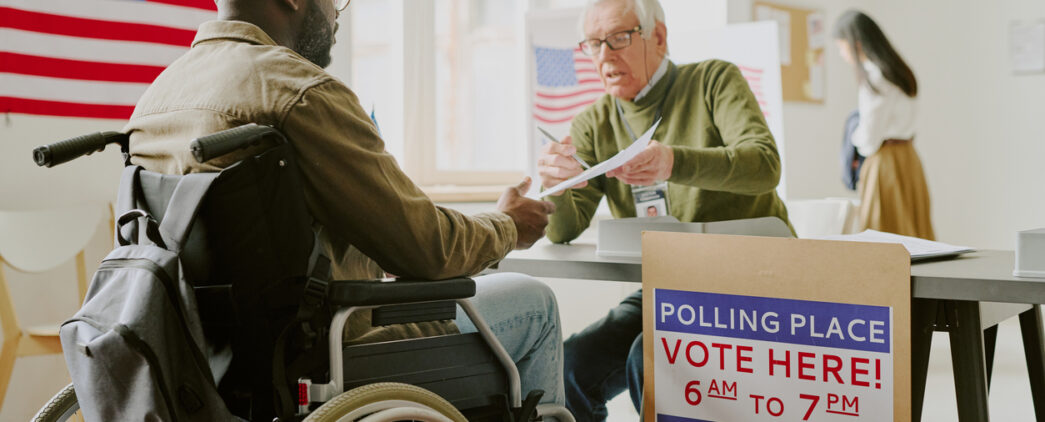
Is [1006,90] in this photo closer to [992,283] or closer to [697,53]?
[697,53]

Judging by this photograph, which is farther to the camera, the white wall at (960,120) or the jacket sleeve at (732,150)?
the white wall at (960,120)

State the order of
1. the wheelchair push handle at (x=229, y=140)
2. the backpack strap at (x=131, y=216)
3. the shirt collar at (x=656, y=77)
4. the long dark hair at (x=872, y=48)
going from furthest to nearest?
the long dark hair at (x=872, y=48) → the shirt collar at (x=656, y=77) → the backpack strap at (x=131, y=216) → the wheelchair push handle at (x=229, y=140)

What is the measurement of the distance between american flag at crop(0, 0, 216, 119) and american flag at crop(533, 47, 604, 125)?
1063 mm

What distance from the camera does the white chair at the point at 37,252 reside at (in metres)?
2.25

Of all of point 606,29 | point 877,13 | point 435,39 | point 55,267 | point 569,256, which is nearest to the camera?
point 569,256

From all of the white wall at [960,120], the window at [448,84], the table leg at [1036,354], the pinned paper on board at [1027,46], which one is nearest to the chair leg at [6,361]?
the window at [448,84]

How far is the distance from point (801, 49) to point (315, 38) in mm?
4534

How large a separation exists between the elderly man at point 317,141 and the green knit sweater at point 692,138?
0.72 m

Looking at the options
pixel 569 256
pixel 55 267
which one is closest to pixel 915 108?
pixel 569 256

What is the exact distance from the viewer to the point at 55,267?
252 cm

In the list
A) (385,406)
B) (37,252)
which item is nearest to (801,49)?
(37,252)

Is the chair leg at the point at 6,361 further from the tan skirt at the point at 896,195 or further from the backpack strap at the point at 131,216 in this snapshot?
the tan skirt at the point at 896,195

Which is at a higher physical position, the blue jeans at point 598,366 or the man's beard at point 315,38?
the man's beard at point 315,38

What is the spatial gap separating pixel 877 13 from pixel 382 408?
5.66 m
